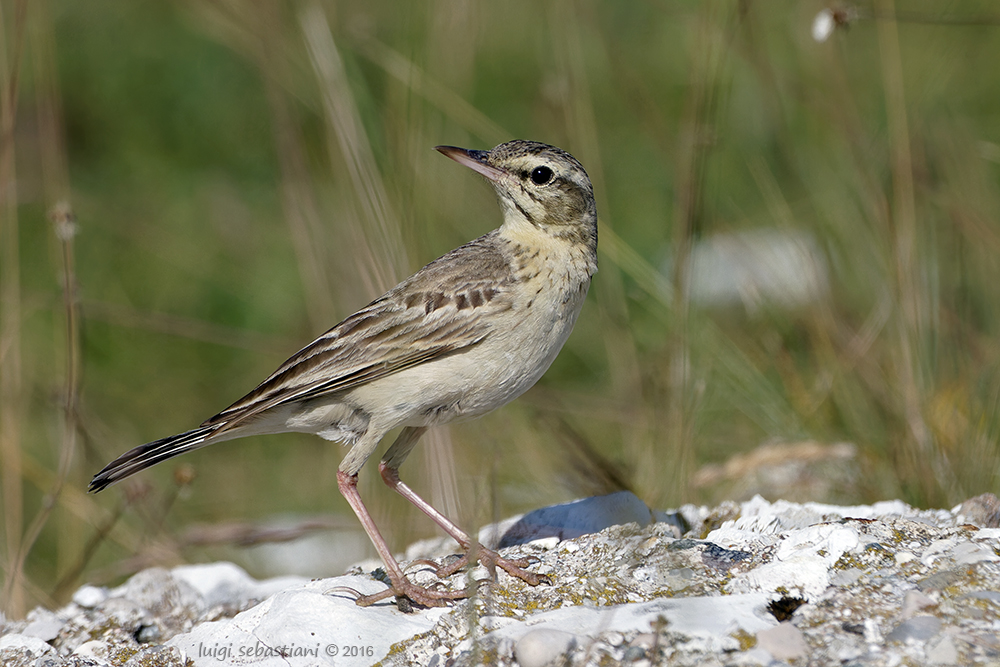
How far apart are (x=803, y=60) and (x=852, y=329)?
3654 mm

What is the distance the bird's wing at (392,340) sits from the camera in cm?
470

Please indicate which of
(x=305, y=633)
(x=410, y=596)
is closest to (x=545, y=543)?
(x=410, y=596)

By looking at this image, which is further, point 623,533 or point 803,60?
point 803,60

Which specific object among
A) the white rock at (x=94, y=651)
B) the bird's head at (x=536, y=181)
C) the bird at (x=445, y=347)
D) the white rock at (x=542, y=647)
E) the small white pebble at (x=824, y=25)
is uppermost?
the small white pebble at (x=824, y=25)

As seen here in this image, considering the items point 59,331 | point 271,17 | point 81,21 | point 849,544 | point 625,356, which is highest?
point 81,21

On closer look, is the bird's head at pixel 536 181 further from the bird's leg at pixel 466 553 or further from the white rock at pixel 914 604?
the white rock at pixel 914 604

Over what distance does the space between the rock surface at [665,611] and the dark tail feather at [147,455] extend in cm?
63

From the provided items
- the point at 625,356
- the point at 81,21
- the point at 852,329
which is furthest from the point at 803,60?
the point at 81,21

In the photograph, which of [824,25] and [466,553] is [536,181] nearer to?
[824,25]

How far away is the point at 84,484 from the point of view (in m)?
7.19

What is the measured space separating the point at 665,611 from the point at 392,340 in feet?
6.30

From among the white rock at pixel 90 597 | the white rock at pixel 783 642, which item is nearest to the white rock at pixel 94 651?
the white rock at pixel 90 597

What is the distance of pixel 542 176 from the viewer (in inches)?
202

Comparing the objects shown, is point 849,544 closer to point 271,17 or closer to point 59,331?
point 271,17
